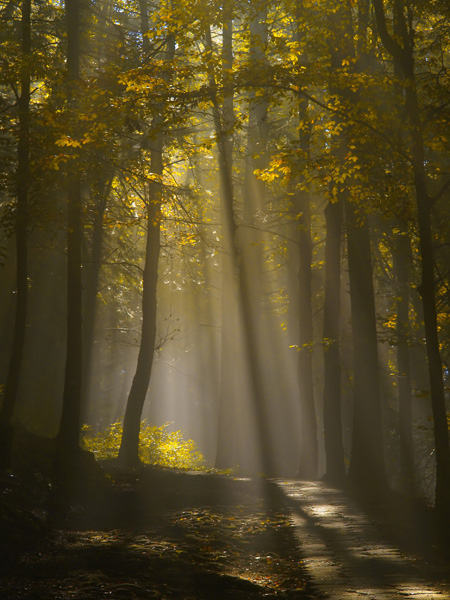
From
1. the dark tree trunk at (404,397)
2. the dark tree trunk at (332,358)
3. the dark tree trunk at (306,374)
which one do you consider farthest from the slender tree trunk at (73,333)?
the dark tree trunk at (404,397)

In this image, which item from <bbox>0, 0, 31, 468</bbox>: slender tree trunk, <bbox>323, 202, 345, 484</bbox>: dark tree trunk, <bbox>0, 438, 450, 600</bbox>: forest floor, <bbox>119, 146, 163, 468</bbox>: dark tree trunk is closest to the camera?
<bbox>0, 438, 450, 600</bbox>: forest floor

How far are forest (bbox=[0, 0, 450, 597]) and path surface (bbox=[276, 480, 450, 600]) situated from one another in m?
1.45

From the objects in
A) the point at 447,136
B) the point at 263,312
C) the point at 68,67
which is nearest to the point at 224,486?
the point at 447,136

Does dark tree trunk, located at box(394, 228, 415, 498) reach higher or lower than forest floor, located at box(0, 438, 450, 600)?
higher

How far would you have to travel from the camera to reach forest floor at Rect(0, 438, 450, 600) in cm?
586

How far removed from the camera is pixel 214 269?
97.5 feet

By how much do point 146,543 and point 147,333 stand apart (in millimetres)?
10307

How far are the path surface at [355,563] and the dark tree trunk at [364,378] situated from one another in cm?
238

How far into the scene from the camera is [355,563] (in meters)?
7.00

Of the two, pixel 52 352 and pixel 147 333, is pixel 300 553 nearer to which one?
pixel 147 333

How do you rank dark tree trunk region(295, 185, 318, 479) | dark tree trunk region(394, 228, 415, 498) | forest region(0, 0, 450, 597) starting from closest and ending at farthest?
forest region(0, 0, 450, 597) < dark tree trunk region(295, 185, 318, 479) < dark tree trunk region(394, 228, 415, 498)

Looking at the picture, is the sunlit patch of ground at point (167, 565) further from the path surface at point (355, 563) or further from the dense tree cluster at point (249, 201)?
the dense tree cluster at point (249, 201)

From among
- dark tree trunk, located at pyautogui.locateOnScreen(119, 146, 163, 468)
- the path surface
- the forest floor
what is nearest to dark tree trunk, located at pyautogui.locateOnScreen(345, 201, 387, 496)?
the forest floor

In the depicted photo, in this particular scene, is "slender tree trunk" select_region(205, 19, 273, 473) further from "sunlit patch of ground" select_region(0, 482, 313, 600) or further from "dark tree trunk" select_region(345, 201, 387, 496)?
"sunlit patch of ground" select_region(0, 482, 313, 600)
